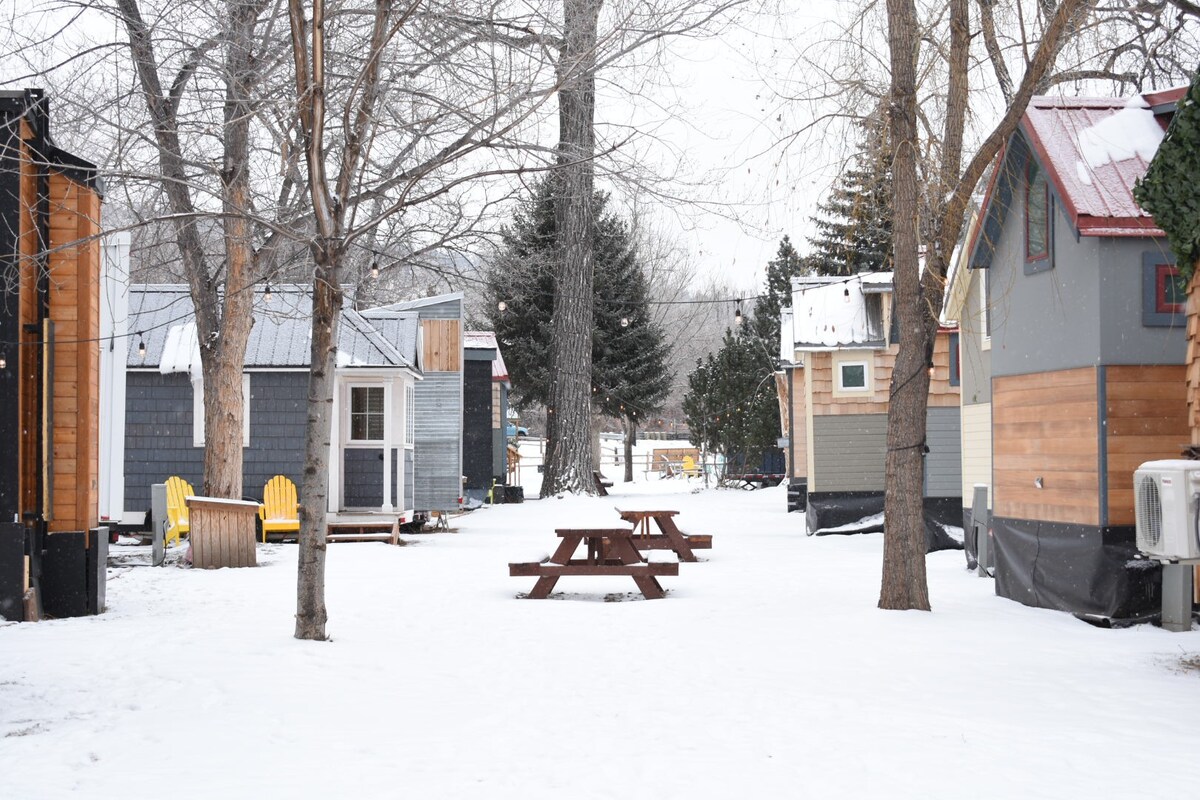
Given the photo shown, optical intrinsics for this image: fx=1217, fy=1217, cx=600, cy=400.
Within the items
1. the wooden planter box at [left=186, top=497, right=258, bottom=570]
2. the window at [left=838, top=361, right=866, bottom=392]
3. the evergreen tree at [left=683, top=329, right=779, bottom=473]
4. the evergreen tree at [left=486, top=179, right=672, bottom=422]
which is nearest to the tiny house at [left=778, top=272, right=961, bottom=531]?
the window at [left=838, top=361, right=866, bottom=392]

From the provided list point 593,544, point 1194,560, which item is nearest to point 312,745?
point 1194,560

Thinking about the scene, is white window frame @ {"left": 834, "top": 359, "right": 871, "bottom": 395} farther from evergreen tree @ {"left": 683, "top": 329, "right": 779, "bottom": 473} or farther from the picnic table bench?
evergreen tree @ {"left": 683, "top": 329, "right": 779, "bottom": 473}

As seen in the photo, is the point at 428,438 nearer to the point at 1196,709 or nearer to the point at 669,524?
the point at 669,524

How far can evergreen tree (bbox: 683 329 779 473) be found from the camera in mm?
36438

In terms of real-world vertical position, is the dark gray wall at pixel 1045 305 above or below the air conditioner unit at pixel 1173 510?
above

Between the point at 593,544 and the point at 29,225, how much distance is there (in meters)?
6.33

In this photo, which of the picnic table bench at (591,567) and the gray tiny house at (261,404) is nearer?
the picnic table bench at (591,567)

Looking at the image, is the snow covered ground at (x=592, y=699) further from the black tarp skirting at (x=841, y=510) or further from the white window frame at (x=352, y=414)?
the black tarp skirting at (x=841, y=510)

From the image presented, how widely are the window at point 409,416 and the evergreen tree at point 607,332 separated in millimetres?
13312

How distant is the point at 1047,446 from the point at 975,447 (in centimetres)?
591

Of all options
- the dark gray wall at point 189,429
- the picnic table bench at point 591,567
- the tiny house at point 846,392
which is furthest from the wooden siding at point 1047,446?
the dark gray wall at point 189,429

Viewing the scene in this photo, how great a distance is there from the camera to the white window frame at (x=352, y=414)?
68.0 ft

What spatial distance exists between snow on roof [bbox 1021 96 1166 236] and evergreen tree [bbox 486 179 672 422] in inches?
997

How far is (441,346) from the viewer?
25.0 m
